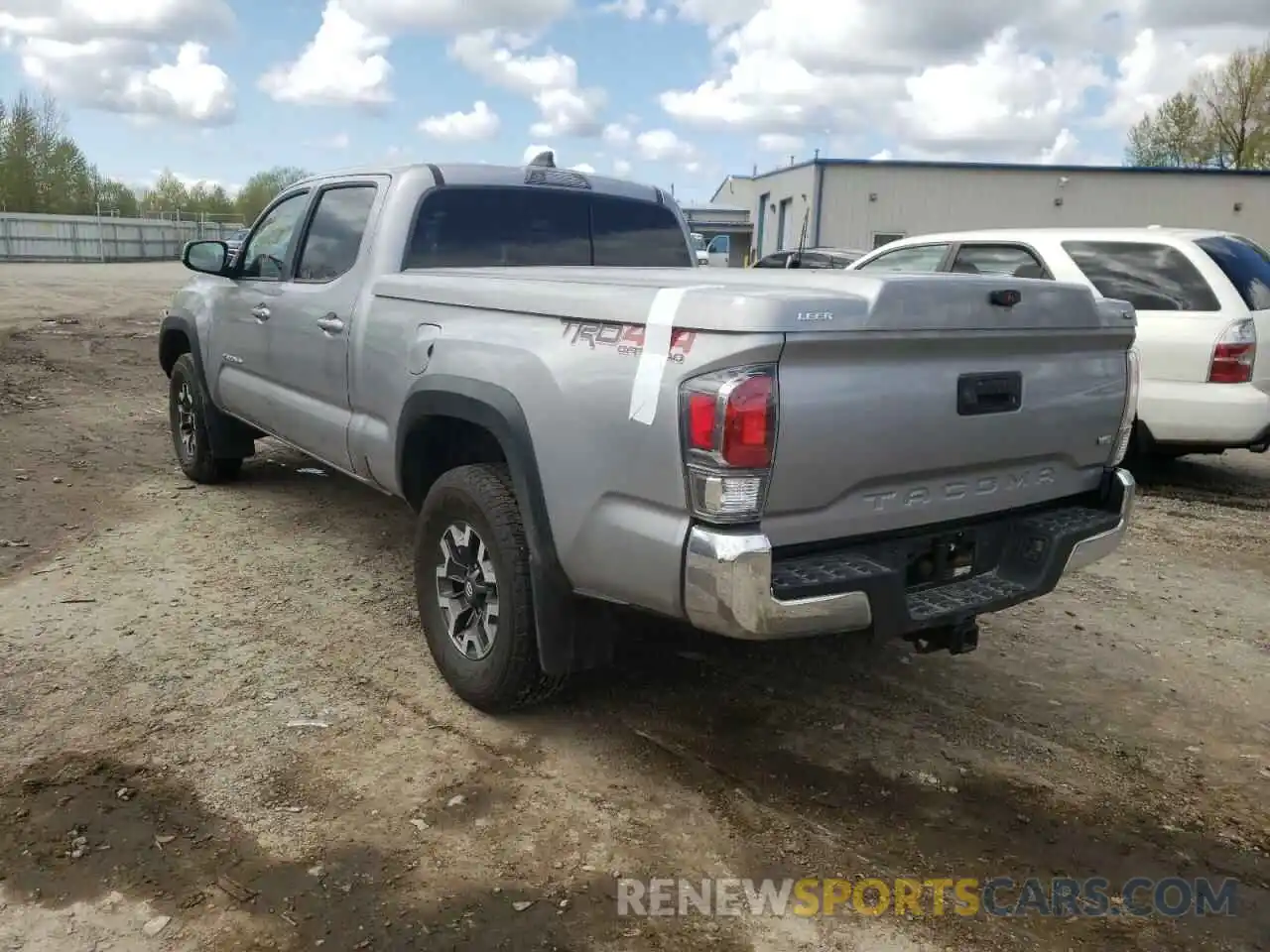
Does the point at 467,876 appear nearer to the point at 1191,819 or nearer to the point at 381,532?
the point at 1191,819

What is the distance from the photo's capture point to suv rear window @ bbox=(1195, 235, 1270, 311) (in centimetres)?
656

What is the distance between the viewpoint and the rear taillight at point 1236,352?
6406 millimetres

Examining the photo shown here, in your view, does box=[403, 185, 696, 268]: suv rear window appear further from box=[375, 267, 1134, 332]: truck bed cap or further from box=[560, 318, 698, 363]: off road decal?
box=[560, 318, 698, 363]: off road decal

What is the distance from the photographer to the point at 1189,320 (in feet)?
21.6

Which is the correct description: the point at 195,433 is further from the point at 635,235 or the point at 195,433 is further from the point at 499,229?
the point at 635,235

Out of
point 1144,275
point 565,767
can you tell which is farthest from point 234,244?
point 565,767

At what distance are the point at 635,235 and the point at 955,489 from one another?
8.49ft

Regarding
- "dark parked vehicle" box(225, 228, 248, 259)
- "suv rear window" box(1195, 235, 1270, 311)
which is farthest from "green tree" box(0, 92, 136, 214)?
"suv rear window" box(1195, 235, 1270, 311)

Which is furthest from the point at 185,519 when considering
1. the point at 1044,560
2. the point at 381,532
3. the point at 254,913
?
the point at 1044,560

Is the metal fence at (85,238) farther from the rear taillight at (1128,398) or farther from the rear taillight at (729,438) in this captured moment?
the rear taillight at (729,438)

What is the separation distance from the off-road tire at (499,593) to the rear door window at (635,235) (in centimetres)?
175

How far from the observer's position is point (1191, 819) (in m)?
3.12

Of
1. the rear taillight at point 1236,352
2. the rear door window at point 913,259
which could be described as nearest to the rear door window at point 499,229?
the rear door window at point 913,259

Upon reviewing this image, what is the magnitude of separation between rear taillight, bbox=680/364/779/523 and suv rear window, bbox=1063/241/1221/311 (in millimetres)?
5168
